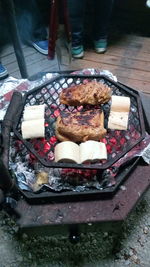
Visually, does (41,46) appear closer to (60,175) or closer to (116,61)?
(116,61)

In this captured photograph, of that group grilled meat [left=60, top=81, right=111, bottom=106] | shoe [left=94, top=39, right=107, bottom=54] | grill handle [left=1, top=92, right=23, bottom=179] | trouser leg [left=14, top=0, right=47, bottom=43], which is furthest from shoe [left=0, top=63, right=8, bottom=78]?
grilled meat [left=60, top=81, right=111, bottom=106]

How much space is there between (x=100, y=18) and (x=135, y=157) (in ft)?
6.47

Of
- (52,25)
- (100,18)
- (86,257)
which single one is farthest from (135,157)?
(100,18)

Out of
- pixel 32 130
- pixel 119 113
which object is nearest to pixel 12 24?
pixel 32 130

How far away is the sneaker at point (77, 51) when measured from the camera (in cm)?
313

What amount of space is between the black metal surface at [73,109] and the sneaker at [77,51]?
1216 millimetres

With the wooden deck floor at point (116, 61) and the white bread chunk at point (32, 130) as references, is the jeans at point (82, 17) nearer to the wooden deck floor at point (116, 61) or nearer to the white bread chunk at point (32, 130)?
the wooden deck floor at point (116, 61)

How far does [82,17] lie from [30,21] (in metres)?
0.71

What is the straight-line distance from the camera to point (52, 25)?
203cm

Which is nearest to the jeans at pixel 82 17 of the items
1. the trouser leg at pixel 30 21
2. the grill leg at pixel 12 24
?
the trouser leg at pixel 30 21

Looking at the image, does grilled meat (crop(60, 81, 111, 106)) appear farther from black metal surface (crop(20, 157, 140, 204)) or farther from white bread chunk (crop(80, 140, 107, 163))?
black metal surface (crop(20, 157, 140, 204))

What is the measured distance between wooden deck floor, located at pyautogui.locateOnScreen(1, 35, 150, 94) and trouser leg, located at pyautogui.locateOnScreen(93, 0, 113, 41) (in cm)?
19

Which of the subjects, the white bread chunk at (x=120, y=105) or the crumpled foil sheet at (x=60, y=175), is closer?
the crumpled foil sheet at (x=60, y=175)

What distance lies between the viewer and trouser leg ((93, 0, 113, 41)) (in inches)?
118
